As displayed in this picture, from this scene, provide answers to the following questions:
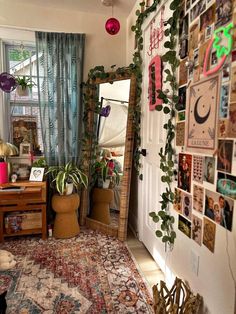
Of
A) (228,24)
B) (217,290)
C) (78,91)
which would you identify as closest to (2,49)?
(78,91)

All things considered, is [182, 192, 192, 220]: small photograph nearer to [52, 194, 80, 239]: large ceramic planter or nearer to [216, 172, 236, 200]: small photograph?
[216, 172, 236, 200]: small photograph

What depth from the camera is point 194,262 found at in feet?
4.45

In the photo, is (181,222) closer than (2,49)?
Yes

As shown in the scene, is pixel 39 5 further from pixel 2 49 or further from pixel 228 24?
pixel 228 24

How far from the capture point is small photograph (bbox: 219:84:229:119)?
1043 millimetres

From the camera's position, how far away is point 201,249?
1.29m

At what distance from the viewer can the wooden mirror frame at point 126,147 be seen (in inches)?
96.6

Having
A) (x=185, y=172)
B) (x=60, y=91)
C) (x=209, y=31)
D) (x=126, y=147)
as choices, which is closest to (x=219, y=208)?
(x=185, y=172)

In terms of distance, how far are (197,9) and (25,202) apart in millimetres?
2208

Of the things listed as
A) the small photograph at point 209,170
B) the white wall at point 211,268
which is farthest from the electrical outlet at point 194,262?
the small photograph at point 209,170

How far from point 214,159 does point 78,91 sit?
6.48 feet

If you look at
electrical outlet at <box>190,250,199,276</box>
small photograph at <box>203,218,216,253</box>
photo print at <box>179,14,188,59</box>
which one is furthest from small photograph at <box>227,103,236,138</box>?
electrical outlet at <box>190,250,199,276</box>

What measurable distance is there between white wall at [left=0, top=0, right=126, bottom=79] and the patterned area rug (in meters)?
2.04

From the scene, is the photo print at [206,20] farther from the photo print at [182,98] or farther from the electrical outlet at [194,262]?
the electrical outlet at [194,262]
